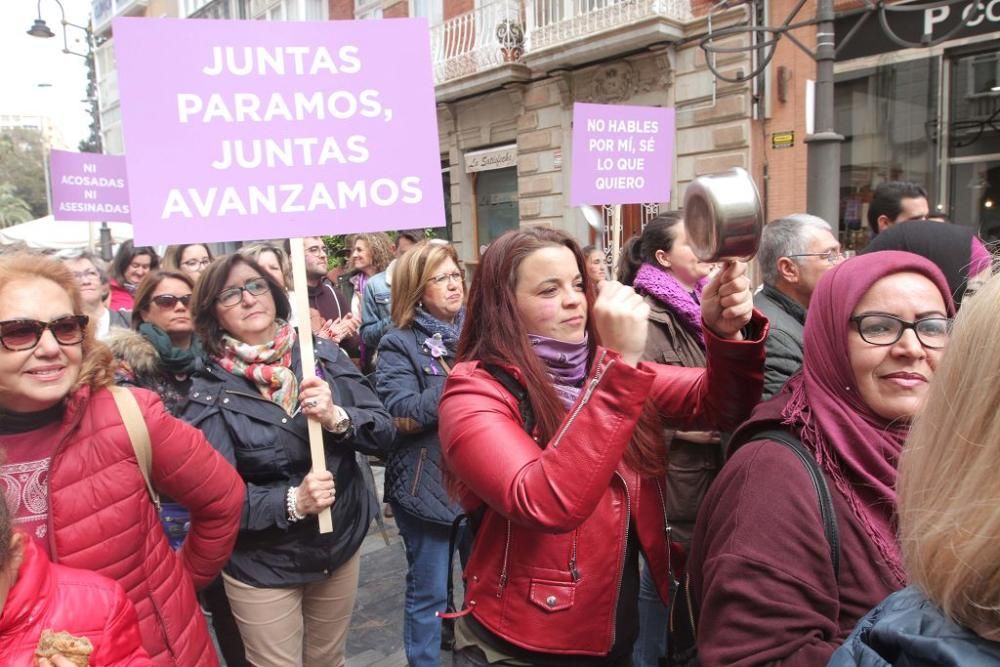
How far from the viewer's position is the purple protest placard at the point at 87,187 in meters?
7.29

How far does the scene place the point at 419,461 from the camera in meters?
2.98

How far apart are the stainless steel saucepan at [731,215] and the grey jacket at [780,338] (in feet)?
3.14

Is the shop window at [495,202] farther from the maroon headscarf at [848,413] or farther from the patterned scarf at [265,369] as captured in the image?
the maroon headscarf at [848,413]

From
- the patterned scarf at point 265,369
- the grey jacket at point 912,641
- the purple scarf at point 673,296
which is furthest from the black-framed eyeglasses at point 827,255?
the grey jacket at point 912,641

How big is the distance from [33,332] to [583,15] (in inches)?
422

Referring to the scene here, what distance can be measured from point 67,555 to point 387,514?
11.0ft

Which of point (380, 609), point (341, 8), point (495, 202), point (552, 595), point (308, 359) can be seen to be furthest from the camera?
point (341, 8)

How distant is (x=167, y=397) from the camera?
2.96 meters

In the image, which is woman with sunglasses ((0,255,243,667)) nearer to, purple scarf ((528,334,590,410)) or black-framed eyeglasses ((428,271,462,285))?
purple scarf ((528,334,590,410))

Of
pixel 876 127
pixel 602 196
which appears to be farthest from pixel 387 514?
pixel 876 127

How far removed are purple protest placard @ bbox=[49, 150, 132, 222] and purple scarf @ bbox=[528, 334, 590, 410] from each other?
281 inches

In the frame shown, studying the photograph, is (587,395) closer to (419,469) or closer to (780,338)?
(780,338)

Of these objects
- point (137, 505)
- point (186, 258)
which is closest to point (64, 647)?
point (137, 505)

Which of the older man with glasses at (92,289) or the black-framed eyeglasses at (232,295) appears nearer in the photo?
the black-framed eyeglasses at (232,295)
